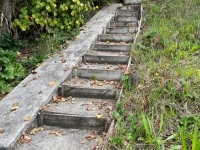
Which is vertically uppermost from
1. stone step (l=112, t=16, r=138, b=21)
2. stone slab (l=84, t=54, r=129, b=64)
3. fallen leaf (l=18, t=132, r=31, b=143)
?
stone step (l=112, t=16, r=138, b=21)

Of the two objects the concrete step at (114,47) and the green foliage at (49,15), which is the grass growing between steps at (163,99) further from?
the green foliage at (49,15)

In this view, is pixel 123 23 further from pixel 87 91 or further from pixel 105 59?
pixel 87 91

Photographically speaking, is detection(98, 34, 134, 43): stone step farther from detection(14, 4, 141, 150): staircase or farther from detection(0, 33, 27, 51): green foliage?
detection(0, 33, 27, 51): green foliage

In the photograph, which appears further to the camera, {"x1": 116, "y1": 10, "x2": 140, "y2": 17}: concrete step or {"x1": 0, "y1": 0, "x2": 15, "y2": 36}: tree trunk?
{"x1": 116, "y1": 10, "x2": 140, "y2": 17}: concrete step

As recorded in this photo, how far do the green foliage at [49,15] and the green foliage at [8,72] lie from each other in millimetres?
1101

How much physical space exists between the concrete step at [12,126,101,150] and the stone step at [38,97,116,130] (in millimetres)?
78

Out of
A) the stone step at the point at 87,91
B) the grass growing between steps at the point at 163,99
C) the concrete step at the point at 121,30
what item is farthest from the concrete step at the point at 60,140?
the concrete step at the point at 121,30

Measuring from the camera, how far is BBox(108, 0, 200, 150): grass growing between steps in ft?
10.5

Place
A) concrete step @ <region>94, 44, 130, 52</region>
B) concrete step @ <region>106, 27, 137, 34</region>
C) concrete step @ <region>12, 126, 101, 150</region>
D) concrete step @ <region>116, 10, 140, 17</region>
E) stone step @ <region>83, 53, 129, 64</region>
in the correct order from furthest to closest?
concrete step @ <region>116, 10, 140, 17</region> → concrete step @ <region>106, 27, 137, 34</region> → concrete step @ <region>94, 44, 130, 52</region> → stone step @ <region>83, 53, 129, 64</region> → concrete step @ <region>12, 126, 101, 150</region>

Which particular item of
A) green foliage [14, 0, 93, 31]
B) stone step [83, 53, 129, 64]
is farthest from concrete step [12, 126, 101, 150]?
green foliage [14, 0, 93, 31]

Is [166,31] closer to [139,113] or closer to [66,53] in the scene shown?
[66,53]

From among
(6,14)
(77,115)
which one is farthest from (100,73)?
(6,14)

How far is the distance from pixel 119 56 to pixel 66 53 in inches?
42.1

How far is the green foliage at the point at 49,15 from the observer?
20.1ft
